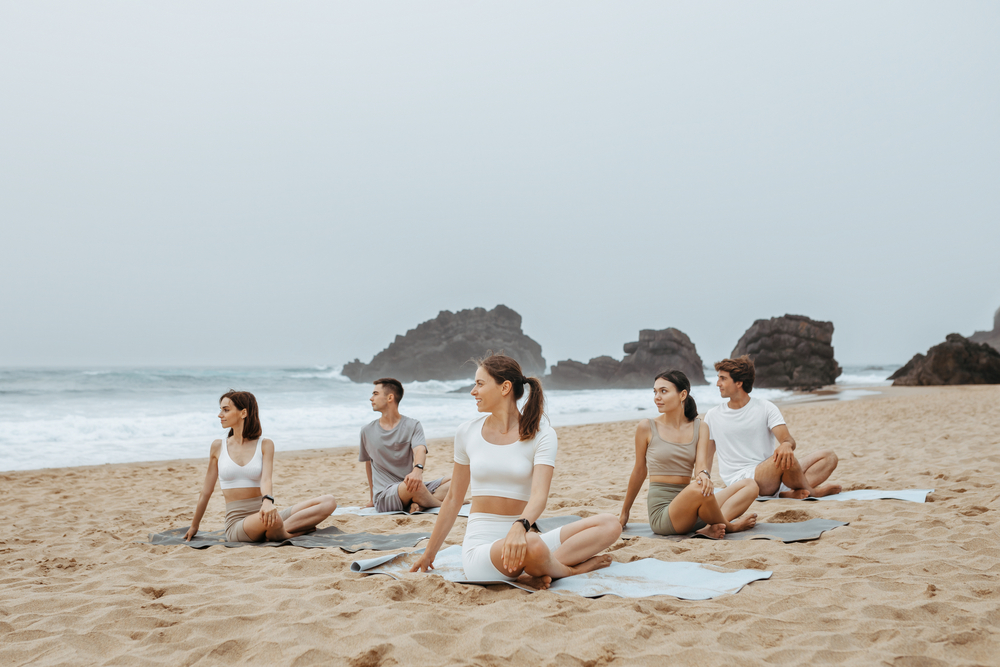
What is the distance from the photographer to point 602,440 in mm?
13117

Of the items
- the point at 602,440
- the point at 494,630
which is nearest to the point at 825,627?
the point at 494,630

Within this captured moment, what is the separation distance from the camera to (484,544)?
11.9 feet

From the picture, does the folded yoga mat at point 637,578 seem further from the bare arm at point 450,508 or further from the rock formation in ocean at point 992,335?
the rock formation in ocean at point 992,335

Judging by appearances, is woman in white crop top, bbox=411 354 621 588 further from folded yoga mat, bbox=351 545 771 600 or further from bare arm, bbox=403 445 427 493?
bare arm, bbox=403 445 427 493

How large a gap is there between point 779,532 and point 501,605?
2.62 m

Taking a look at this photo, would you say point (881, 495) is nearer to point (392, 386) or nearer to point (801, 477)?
point (801, 477)

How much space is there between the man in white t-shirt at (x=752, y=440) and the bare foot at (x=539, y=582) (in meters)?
2.65

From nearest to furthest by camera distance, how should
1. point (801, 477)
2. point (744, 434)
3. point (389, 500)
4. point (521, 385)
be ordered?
1. point (521, 385)
2. point (744, 434)
3. point (801, 477)
4. point (389, 500)

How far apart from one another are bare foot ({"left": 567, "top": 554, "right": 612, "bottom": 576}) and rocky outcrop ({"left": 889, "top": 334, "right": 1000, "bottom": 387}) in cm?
3445

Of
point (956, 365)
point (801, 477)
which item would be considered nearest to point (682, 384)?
point (801, 477)

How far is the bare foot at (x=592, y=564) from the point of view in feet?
12.6

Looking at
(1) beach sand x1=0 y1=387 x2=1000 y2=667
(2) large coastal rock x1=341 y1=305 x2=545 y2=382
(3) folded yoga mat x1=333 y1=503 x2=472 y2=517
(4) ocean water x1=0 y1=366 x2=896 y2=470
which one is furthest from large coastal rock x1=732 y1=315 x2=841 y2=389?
(3) folded yoga mat x1=333 y1=503 x2=472 y2=517

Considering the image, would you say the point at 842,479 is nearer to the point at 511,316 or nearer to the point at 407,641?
the point at 407,641

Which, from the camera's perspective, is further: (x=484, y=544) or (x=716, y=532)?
(x=716, y=532)
